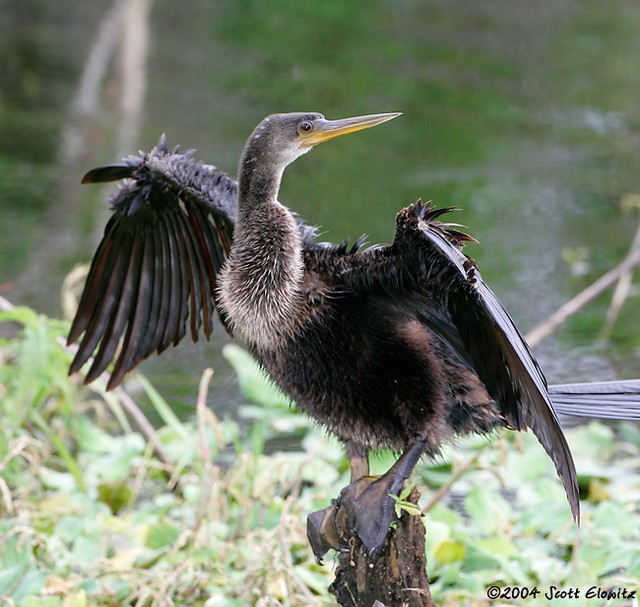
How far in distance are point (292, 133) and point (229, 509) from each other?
62.1 inches

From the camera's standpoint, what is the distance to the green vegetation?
3.55m

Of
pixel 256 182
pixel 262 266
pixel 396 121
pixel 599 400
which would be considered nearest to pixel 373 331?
pixel 262 266

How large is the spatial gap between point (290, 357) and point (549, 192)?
5992mm

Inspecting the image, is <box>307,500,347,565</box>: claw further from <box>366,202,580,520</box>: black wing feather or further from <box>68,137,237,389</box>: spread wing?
<box>68,137,237,389</box>: spread wing

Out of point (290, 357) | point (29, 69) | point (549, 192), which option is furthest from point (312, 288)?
point (29, 69)

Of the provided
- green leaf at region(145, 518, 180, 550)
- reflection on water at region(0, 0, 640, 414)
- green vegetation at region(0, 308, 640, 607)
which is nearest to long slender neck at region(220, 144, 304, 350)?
green vegetation at region(0, 308, 640, 607)

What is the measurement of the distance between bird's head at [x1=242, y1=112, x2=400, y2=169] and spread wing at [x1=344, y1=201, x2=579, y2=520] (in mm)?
476

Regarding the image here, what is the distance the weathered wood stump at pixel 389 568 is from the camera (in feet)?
9.48

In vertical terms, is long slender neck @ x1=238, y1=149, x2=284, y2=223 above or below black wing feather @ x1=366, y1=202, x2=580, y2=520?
above

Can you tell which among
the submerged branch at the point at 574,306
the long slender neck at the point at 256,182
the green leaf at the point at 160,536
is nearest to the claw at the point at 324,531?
the long slender neck at the point at 256,182

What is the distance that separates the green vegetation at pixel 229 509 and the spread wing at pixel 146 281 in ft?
1.36

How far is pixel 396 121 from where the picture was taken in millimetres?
10375

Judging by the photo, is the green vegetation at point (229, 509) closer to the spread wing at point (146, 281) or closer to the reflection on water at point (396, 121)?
the spread wing at point (146, 281)

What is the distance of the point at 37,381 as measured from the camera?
4207 mm
